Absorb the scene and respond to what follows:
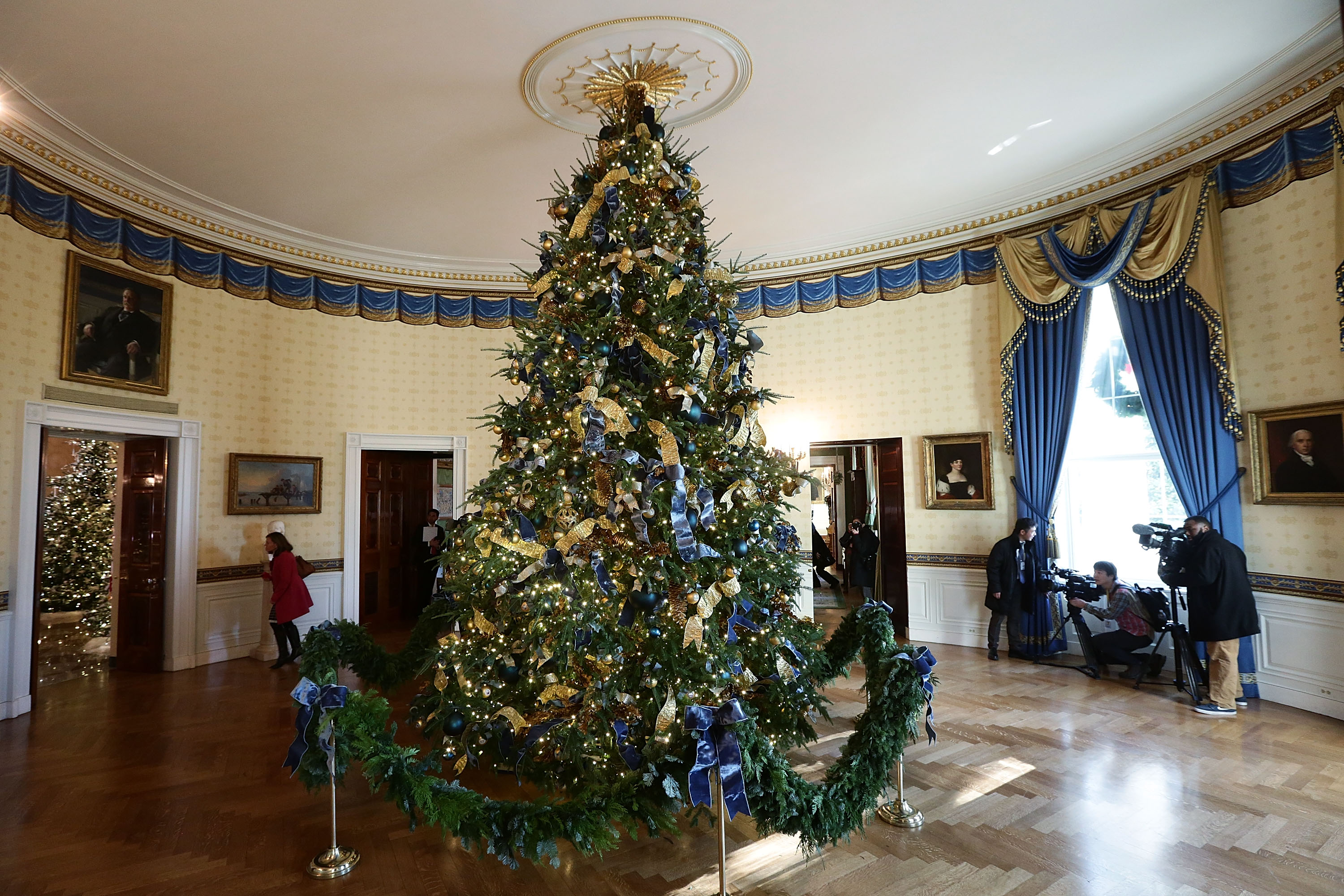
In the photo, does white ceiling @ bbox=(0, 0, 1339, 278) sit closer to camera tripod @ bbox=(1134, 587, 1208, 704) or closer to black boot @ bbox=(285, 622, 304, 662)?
camera tripod @ bbox=(1134, 587, 1208, 704)

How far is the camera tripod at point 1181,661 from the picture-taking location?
560cm

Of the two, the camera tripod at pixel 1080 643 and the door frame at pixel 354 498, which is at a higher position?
the door frame at pixel 354 498

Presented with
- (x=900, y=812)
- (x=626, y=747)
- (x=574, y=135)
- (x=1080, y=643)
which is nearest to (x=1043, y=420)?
(x=1080, y=643)

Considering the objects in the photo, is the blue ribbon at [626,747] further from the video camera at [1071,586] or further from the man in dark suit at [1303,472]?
the man in dark suit at [1303,472]

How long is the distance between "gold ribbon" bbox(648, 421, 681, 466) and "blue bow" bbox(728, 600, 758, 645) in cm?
85

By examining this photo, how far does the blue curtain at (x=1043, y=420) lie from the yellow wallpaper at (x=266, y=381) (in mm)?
6033

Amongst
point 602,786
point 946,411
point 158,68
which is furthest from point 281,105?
point 946,411

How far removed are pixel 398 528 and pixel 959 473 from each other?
287 inches

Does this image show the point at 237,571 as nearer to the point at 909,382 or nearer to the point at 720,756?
the point at 720,756

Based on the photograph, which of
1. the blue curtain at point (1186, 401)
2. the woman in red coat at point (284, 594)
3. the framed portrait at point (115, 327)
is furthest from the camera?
the woman in red coat at point (284, 594)

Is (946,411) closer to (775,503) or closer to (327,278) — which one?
(775,503)

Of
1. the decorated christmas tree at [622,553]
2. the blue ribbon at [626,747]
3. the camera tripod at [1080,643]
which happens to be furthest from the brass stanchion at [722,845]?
the camera tripod at [1080,643]

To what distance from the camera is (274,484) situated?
7.68 m

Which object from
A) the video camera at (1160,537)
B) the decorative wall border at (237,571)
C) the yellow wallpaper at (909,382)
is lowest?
the decorative wall border at (237,571)
